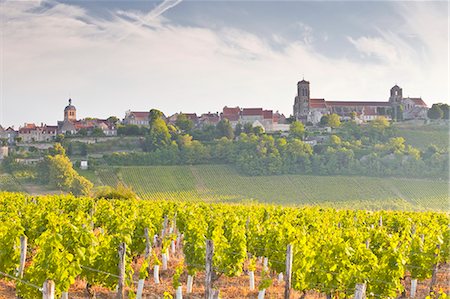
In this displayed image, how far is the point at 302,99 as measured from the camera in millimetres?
111000

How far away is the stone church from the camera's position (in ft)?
354

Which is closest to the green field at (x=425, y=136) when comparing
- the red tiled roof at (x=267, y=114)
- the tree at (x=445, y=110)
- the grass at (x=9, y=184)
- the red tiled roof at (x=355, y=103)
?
the tree at (x=445, y=110)

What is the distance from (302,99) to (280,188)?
185 ft

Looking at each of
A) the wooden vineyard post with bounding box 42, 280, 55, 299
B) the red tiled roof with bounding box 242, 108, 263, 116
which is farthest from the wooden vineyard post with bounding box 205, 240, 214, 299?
the red tiled roof with bounding box 242, 108, 263, 116

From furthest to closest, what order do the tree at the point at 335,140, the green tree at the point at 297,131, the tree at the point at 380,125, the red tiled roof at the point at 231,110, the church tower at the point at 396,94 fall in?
the church tower at the point at 396,94, the red tiled roof at the point at 231,110, the green tree at the point at 297,131, the tree at the point at 380,125, the tree at the point at 335,140

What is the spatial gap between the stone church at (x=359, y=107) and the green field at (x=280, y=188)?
46841mm

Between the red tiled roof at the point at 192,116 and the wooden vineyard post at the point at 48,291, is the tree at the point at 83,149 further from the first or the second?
the wooden vineyard post at the point at 48,291

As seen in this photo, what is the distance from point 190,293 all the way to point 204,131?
234 ft

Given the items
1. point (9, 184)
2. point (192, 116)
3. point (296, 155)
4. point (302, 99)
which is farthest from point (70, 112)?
point (296, 155)

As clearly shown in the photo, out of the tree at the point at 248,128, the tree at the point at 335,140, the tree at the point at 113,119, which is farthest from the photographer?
the tree at the point at 113,119

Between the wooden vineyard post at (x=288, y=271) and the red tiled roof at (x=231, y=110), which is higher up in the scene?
the red tiled roof at (x=231, y=110)

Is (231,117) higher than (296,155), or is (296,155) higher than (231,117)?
(231,117)

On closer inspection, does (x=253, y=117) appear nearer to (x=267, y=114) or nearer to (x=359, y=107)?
(x=267, y=114)

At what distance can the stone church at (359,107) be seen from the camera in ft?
354
